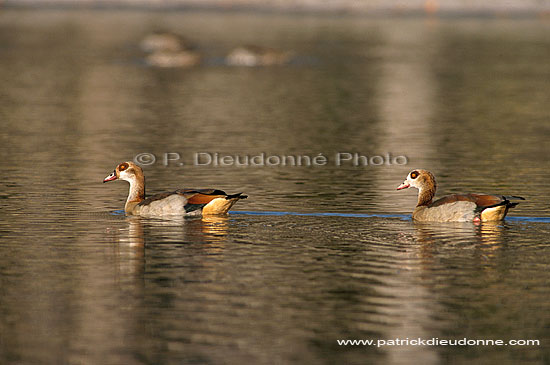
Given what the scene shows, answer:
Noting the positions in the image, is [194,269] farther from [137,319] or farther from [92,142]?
[92,142]

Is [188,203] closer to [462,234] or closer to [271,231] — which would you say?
[271,231]

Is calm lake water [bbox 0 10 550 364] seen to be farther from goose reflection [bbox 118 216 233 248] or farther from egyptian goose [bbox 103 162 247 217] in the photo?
egyptian goose [bbox 103 162 247 217]

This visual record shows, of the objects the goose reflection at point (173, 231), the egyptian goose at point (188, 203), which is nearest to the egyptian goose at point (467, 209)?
the egyptian goose at point (188, 203)

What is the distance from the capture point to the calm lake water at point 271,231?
44.1ft

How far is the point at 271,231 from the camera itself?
1934 cm

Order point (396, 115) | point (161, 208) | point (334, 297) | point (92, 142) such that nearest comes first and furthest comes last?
point (334, 297) → point (161, 208) → point (92, 142) → point (396, 115)

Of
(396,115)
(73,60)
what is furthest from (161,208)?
(73,60)

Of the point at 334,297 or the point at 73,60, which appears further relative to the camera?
the point at 73,60

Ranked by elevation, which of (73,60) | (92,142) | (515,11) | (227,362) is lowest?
(227,362)

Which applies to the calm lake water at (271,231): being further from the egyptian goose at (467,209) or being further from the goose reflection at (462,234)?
the egyptian goose at (467,209)

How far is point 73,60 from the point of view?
66.5m

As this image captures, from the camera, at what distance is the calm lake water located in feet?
44.1

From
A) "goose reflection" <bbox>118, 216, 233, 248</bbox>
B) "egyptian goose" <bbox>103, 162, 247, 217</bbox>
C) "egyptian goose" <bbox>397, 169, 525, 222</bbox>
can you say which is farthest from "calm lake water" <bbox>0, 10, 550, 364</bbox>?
"egyptian goose" <bbox>103, 162, 247, 217</bbox>

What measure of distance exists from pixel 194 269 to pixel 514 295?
392 centimetres
